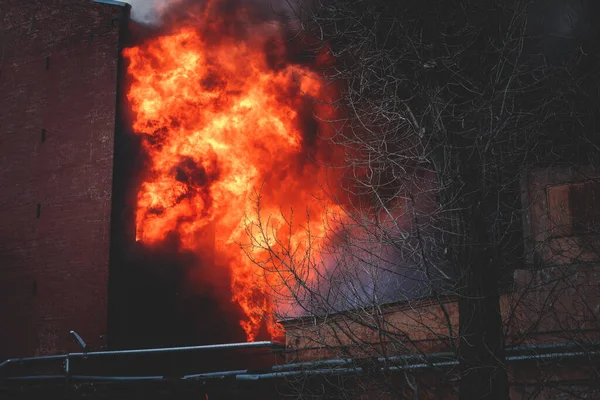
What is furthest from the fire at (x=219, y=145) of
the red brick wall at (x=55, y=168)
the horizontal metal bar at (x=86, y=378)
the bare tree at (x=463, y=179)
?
the bare tree at (x=463, y=179)

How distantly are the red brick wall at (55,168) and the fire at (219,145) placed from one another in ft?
3.50

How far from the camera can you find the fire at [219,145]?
16875 mm

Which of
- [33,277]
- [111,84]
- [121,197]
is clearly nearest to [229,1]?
[111,84]

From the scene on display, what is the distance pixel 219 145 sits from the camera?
56.2 ft

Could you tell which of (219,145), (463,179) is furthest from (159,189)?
(463,179)

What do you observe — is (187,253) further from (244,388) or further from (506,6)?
(506,6)

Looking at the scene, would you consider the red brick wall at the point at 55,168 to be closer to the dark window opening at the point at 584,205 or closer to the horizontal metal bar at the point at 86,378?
the horizontal metal bar at the point at 86,378

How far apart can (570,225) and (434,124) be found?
132 inches

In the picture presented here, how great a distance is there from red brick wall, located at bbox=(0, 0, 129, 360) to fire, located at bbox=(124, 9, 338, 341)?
3.50ft

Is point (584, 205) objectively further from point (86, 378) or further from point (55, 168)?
point (55, 168)

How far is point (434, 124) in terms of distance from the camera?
307 inches

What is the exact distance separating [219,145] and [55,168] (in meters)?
4.54

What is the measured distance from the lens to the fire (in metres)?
16.9

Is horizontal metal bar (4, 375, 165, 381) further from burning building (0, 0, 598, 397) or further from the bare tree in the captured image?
the bare tree
